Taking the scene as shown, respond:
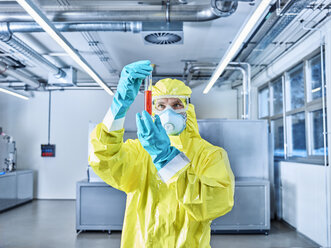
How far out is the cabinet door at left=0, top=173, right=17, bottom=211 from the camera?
231 inches

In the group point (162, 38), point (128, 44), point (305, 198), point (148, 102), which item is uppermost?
point (128, 44)

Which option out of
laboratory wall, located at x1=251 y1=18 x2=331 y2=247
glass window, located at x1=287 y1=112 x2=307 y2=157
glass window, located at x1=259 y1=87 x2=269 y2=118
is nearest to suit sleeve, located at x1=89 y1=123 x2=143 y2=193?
laboratory wall, located at x1=251 y1=18 x2=331 y2=247

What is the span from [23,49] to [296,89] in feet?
14.3

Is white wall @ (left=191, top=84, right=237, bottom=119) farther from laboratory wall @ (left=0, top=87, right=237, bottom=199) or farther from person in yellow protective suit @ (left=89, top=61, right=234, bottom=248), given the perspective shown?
person in yellow protective suit @ (left=89, top=61, right=234, bottom=248)

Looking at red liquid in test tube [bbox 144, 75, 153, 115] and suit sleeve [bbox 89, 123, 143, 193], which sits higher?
red liquid in test tube [bbox 144, 75, 153, 115]

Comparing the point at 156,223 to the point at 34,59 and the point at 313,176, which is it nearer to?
the point at 313,176

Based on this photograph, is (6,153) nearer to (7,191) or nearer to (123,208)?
(7,191)

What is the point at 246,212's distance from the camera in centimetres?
438

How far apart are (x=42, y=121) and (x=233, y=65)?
4879 mm

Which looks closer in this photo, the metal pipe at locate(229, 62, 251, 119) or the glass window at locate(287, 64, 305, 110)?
the glass window at locate(287, 64, 305, 110)

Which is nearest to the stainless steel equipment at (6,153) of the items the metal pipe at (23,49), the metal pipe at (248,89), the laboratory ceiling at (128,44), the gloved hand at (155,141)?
the laboratory ceiling at (128,44)

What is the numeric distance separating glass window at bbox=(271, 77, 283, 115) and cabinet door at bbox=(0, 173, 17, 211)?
218 inches

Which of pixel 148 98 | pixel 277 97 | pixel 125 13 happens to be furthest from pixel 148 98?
pixel 277 97

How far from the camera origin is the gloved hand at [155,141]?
42.4 inches
